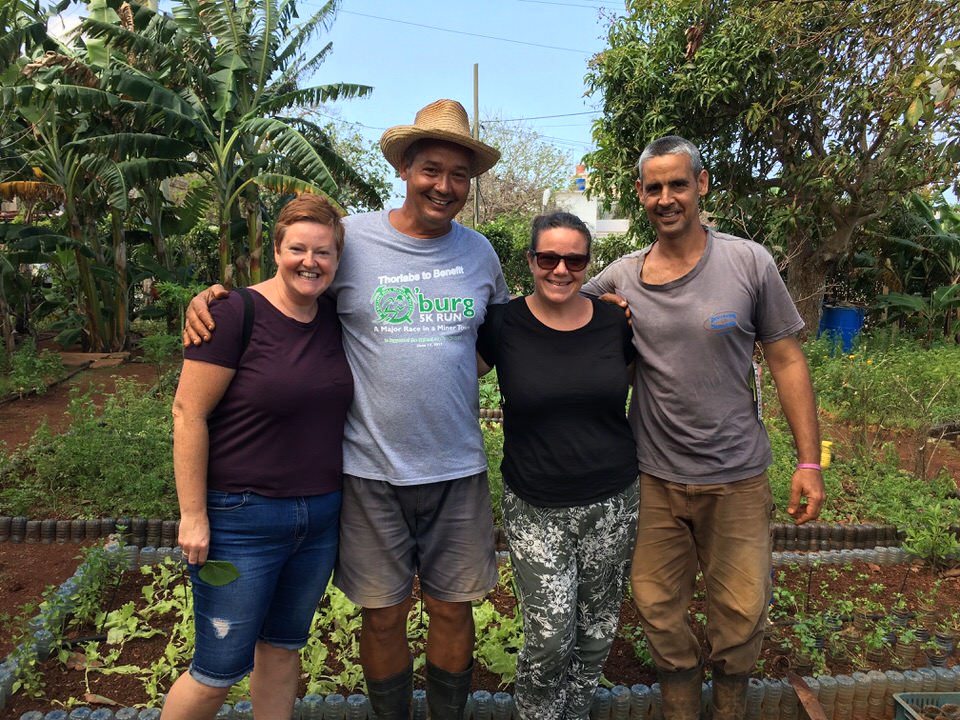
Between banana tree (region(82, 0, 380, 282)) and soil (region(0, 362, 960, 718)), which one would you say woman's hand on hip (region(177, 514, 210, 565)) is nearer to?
soil (region(0, 362, 960, 718))

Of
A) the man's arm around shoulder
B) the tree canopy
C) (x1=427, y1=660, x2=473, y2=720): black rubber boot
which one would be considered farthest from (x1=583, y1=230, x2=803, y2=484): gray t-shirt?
the tree canopy

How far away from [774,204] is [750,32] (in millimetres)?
2717

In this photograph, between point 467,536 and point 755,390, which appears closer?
point 467,536

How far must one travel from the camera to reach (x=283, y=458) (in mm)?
2119

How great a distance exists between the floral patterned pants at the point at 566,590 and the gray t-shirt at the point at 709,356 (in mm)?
256

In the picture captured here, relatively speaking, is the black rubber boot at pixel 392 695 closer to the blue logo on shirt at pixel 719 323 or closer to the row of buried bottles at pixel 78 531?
the blue logo on shirt at pixel 719 323

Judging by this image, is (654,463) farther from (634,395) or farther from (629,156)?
(629,156)

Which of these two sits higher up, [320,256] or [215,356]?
[320,256]

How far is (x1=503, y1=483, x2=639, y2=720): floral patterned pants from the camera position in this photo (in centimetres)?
233

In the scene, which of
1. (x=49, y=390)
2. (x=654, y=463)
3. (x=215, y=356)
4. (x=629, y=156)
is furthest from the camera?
(x=629, y=156)

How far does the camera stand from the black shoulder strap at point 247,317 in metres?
2.09

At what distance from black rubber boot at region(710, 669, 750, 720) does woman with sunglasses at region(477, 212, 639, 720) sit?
0.56m

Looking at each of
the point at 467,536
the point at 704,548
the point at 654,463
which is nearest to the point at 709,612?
the point at 704,548

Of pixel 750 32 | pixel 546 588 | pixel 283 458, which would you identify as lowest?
pixel 546 588
